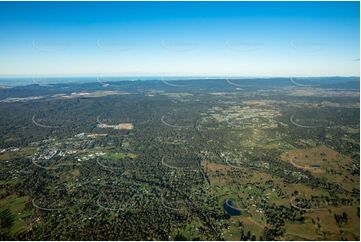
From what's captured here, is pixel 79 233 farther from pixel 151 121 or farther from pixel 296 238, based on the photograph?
pixel 151 121

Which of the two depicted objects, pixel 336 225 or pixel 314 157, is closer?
pixel 336 225

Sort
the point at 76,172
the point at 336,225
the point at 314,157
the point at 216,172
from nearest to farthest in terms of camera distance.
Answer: the point at 336,225 < the point at 216,172 < the point at 76,172 < the point at 314,157

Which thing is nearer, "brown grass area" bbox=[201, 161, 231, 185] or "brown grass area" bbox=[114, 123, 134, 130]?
"brown grass area" bbox=[201, 161, 231, 185]

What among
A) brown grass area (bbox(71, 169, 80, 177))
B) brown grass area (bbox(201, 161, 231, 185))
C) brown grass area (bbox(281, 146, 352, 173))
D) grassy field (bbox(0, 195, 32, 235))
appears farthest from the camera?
brown grass area (bbox(281, 146, 352, 173))

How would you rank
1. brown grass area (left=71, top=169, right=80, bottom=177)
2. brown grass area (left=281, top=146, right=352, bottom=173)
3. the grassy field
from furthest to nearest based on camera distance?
brown grass area (left=281, top=146, right=352, bottom=173) < brown grass area (left=71, top=169, right=80, bottom=177) < the grassy field

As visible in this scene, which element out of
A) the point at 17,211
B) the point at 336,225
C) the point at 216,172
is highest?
the point at 216,172

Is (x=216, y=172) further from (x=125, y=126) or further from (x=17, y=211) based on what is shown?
(x=125, y=126)

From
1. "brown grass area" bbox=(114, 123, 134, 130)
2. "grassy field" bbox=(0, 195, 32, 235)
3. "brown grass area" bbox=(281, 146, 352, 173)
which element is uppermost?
"brown grass area" bbox=(281, 146, 352, 173)

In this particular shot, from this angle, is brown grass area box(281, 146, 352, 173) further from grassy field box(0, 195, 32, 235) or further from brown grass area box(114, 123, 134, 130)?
brown grass area box(114, 123, 134, 130)

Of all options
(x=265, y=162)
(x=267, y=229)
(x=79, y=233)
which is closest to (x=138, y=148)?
(x=265, y=162)

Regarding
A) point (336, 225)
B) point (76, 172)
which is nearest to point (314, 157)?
point (336, 225)

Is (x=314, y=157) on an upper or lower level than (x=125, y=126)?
upper

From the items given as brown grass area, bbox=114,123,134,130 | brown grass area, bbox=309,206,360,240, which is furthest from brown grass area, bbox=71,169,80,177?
brown grass area, bbox=309,206,360,240
